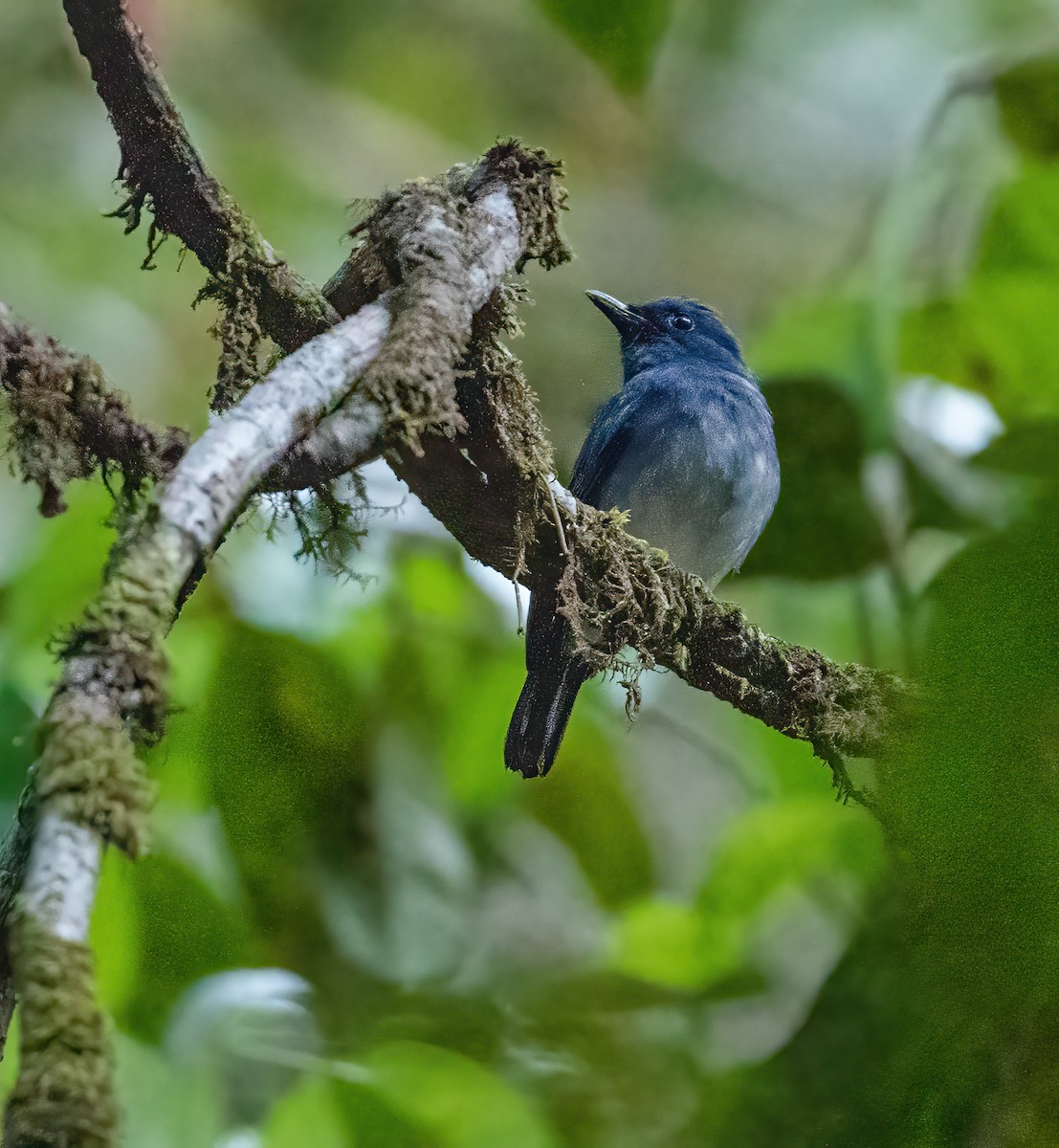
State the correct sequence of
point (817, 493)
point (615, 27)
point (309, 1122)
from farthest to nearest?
1. point (817, 493)
2. point (615, 27)
3. point (309, 1122)

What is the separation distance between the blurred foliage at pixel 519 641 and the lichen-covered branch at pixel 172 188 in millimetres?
465

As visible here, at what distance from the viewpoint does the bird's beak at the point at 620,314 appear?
2.84 metres

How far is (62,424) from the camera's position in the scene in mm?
1085

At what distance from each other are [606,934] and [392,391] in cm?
149

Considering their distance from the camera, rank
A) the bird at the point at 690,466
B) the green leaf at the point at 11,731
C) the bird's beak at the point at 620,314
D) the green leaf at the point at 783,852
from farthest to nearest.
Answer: the bird's beak at the point at 620,314
the bird at the point at 690,466
the green leaf at the point at 783,852
the green leaf at the point at 11,731

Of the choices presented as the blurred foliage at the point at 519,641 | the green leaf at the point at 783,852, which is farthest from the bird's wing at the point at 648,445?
the green leaf at the point at 783,852

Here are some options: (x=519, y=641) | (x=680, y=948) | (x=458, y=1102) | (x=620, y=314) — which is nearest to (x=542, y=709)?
(x=519, y=641)

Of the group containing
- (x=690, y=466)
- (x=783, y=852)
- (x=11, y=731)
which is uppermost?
(x=690, y=466)

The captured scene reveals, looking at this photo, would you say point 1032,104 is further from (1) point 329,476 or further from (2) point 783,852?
(1) point 329,476

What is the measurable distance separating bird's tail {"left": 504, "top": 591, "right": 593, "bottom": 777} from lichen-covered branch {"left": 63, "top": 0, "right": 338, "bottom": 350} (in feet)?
3.12

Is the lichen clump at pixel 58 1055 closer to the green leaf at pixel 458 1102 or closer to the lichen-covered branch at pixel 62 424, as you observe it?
the lichen-covered branch at pixel 62 424

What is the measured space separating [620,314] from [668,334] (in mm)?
139

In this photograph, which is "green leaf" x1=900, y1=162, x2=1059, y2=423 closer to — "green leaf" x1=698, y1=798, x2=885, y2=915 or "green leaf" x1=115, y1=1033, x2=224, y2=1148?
"green leaf" x1=698, y1=798, x2=885, y2=915

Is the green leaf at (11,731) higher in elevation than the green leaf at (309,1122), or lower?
higher
